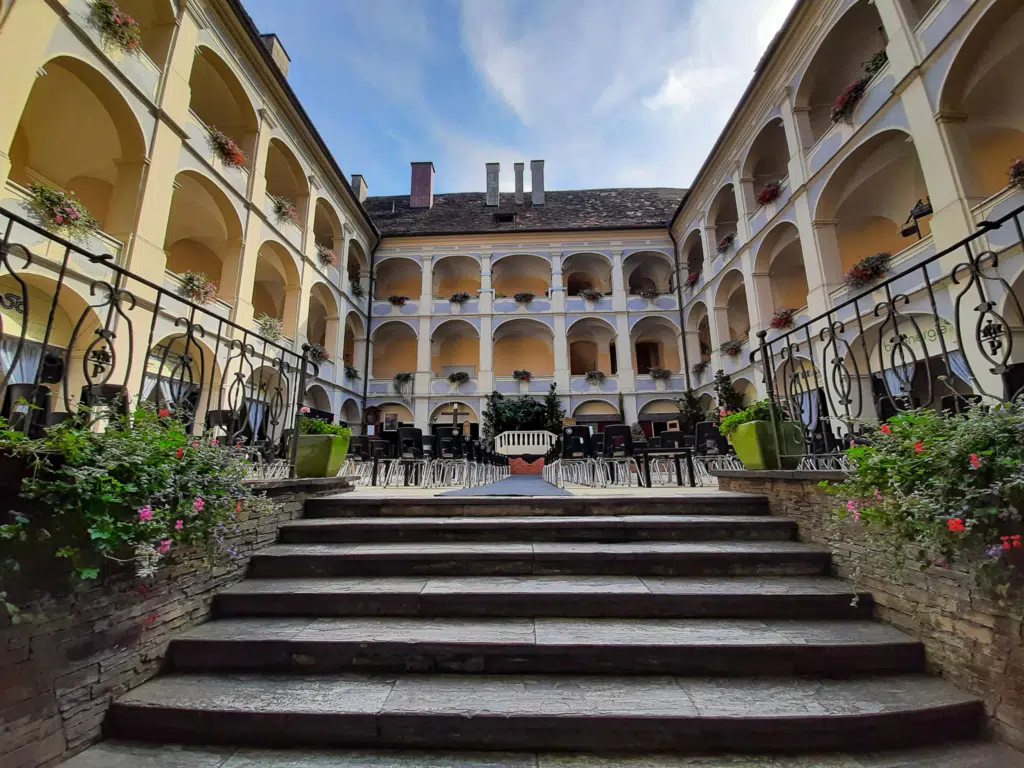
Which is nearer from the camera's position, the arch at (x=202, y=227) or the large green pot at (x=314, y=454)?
the large green pot at (x=314, y=454)

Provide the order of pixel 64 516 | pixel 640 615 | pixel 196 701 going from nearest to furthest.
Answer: pixel 64 516, pixel 196 701, pixel 640 615

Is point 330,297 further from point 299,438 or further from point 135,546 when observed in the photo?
point 135,546

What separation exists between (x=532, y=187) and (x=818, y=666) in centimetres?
2268

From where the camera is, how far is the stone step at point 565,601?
220 centimetres

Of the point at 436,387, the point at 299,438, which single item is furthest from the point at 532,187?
the point at 299,438

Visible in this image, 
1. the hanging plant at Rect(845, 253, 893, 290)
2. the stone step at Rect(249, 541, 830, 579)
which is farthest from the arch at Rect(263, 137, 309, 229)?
the hanging plant at Rect(845, 253, 893, 290)

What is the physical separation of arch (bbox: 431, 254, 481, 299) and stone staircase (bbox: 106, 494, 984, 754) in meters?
17.4

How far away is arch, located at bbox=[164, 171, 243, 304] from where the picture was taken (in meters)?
9.76

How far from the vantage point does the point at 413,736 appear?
162 cm

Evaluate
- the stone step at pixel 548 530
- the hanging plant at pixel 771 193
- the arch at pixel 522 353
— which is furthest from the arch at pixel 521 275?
the stone step at pixel 548 530

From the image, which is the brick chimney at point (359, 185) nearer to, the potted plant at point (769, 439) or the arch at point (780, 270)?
the arch at point (780, 270)

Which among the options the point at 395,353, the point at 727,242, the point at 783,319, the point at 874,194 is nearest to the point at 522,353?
the point at 395,353

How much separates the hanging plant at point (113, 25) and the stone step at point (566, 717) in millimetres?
9971

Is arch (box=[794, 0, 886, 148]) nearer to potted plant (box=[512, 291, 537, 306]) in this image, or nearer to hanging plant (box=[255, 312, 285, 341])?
potted plant (box=[512, 291, 537, 306])
